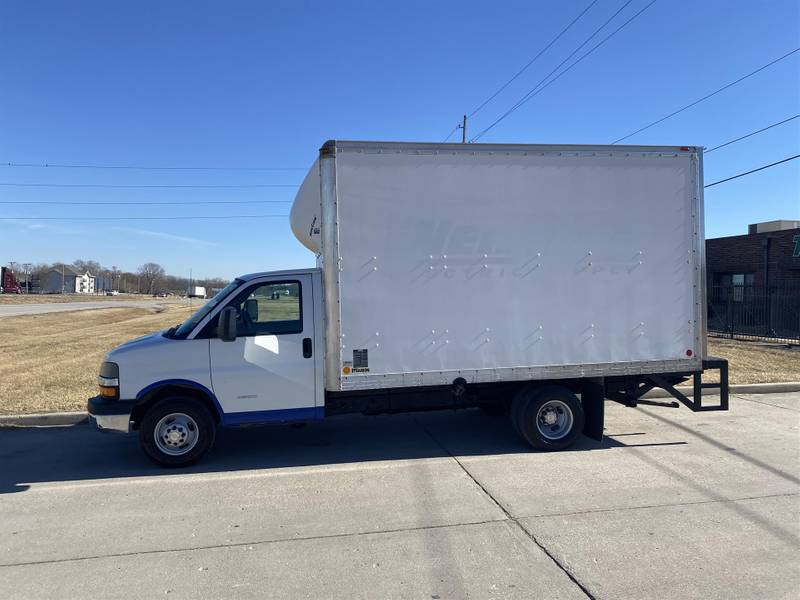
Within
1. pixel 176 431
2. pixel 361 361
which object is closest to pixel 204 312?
pixel 176 431

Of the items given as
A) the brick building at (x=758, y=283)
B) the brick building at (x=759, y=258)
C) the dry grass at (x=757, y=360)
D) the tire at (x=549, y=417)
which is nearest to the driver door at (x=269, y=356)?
the tire at (x=549, y=417)

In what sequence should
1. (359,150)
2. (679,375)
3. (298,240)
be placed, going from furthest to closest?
(298,240), (679,375), (359,150)

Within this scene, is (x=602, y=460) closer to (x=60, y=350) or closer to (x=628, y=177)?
(x=628, y=177)

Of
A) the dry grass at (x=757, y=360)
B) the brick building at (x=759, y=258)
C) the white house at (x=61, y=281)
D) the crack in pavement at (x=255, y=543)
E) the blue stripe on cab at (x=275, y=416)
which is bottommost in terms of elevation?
the crack in pavement at (x=255, y=543)

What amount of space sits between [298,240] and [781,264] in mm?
21605

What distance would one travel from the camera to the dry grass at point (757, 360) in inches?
403

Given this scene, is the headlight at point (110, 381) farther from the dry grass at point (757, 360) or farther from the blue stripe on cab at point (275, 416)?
the dry grass at point (757, 360)

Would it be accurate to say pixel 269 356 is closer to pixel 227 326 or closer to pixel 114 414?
pixel 227 326

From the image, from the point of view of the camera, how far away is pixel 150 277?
162m

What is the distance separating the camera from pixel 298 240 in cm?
704

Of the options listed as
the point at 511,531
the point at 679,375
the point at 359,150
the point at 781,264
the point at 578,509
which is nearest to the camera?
the point at 511,531

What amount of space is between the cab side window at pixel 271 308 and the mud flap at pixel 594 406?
335 cm

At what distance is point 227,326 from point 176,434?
125cm

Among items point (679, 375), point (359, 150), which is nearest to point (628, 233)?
point (679, 375)
